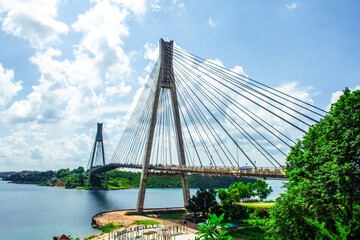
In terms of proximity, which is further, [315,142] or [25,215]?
[25,215]

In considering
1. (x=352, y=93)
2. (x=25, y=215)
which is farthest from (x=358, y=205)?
(x=25, y=215)

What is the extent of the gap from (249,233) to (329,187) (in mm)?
18817

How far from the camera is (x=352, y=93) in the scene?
15070mm

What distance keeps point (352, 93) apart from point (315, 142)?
387cm

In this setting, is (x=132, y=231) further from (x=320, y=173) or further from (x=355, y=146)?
(x=355, y=146)

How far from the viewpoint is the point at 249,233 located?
30109 millimetres

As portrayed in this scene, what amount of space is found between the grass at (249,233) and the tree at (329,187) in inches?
548

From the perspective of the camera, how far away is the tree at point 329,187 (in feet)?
44.2

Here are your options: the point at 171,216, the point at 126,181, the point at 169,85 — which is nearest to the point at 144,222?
the point at 171,216

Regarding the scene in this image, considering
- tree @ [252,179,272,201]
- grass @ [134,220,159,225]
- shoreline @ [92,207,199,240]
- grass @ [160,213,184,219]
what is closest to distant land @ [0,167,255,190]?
tree @ [252,179,272,201]

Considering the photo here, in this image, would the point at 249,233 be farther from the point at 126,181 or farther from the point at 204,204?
the point at 126,181

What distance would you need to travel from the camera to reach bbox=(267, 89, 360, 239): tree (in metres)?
13.5

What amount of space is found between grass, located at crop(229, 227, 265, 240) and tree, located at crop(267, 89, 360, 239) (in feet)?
45.7

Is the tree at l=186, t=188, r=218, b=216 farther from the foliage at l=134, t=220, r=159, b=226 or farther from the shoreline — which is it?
the foliage at l=134, t=220, r=159, b=226
